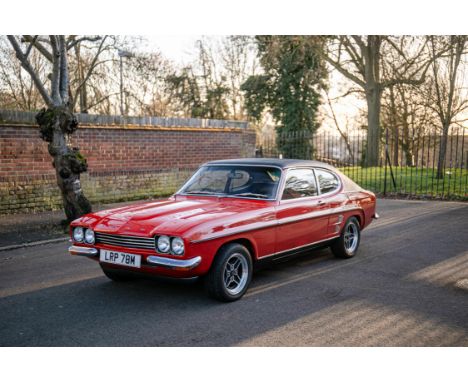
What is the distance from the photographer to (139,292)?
5.40 metres

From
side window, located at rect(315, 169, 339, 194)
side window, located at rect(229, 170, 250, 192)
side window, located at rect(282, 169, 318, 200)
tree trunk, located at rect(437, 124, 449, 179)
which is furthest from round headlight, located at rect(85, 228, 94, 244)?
tree trunk, located at rect(437, 124, 449, 179)

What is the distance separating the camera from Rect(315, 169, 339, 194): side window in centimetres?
662

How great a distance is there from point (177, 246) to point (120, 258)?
0.73 meters

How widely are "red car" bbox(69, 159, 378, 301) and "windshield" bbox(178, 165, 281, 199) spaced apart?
0.5 inches

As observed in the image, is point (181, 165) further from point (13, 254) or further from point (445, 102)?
point (445, 102)

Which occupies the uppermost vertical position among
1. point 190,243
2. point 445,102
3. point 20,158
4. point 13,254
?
point 445,102

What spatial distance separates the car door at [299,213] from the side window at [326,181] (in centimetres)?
13

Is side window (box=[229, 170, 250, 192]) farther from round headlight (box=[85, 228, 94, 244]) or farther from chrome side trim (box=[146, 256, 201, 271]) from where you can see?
round headlight (box=[85, 228, 94, 244])

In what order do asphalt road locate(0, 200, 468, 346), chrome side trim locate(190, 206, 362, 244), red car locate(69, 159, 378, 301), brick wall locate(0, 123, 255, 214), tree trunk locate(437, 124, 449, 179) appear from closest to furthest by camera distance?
asphalt road locate(0, 200, 468, 346)
red car locate(69, 159, 378, 301)
chrome side trim locate(190, 206, 362, 244)
brick wall locate(0, 123, 255, 214)
tree trunk locate(437, 124, 449, 179)

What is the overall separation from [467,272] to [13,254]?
6.83 meters

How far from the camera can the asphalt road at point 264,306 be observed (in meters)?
4.06

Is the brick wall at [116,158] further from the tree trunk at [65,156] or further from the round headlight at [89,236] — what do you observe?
the round headlight at [89,236]

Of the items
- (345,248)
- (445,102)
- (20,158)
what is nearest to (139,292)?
(345,248)

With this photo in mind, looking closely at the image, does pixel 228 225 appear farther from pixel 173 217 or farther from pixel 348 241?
pixel 348 241
